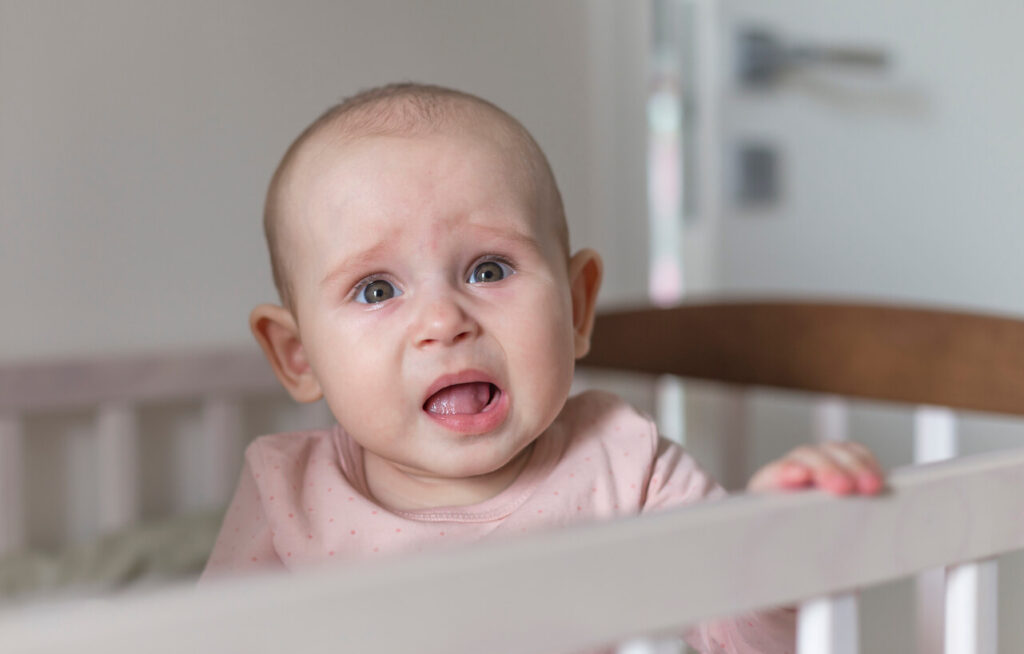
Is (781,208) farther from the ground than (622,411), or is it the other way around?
(781,208)

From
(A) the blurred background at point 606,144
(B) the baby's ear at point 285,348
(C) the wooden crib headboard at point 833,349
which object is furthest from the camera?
(A) the blurred background at point 606,144

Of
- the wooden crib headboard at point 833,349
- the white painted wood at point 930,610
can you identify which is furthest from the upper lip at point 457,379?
the wooden crib headboard at point 833,349

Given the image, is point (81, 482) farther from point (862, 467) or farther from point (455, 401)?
point (862, 467)

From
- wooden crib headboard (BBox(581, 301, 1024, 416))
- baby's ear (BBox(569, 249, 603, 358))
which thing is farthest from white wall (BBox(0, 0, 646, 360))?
baby's ear (BBox(569, 249, 603, 358))

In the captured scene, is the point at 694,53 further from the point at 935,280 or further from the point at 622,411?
the point at 622,411

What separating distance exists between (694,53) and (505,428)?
1162 millimetres

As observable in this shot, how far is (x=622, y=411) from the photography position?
73cm

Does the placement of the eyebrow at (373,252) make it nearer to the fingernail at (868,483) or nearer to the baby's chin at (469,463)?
the baby's chin at (469,463)

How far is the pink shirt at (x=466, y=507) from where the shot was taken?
64cm

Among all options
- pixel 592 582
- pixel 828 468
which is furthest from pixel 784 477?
pixel 592 582

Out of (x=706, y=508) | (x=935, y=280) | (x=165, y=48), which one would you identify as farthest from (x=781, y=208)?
(x=706, y=508)

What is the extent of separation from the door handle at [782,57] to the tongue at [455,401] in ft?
3.26

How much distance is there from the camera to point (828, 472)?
1.49 ft

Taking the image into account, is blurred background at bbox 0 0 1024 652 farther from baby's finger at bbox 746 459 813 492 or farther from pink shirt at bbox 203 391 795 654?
baby's finger at bbox 746 459 813 492
